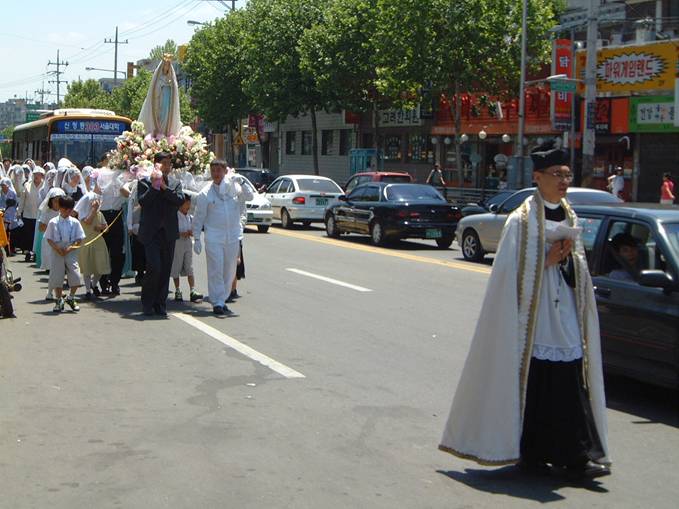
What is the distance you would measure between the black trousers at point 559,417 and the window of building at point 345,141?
165 ft

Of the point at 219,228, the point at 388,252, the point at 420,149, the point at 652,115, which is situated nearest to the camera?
the point at 219,228

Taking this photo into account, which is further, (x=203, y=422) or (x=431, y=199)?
(x=431, y=199)

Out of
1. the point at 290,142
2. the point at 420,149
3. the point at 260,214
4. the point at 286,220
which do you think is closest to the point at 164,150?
the point at 260,214

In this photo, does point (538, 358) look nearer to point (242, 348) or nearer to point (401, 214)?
point (242, 348)

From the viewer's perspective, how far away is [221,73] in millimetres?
58688

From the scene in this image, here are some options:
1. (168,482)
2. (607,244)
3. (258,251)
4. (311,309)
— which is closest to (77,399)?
(168,482)

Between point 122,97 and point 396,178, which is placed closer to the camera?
point 396,178

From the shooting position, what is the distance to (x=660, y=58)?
107 ft

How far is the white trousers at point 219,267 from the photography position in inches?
490

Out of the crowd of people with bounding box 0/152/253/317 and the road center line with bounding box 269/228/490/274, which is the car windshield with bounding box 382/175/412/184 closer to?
the road center line with bounding box 269/228/490/274

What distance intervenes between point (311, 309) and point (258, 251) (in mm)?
8653

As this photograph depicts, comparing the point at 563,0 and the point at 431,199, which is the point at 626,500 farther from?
the point at 563,0

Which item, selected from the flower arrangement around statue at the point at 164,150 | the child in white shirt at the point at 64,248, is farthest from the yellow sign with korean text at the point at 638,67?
the child in white shirt at the point at 64,248

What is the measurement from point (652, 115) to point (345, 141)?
1014 inches
